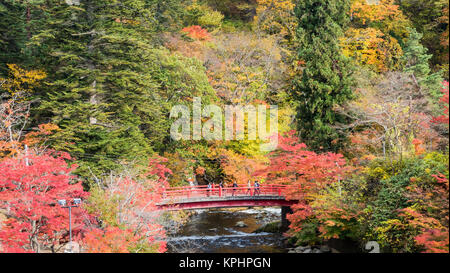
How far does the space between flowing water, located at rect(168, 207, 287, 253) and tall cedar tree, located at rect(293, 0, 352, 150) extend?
7.22 metres

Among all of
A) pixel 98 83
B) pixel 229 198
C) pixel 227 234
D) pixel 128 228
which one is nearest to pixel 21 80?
pixel 98 83

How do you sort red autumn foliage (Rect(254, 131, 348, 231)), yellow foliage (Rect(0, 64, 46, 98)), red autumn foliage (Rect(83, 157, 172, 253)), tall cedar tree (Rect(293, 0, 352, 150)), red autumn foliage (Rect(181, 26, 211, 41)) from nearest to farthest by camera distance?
red autumn foliage (Rect(83, 157, 172, 253)) < red autumn foliage (Rect(254, 131, 348, 231)) < tall cedar tree (Rect(293, 0, 352, 150)) < yellow foliage (Rect(0, 64, 46, 98)) < red autumn foliage (Rect(181, 26, 211, 41))

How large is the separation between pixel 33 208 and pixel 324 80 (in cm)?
1873

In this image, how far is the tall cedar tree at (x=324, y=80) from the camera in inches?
1081

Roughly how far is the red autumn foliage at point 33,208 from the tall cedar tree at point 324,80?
48.5ft

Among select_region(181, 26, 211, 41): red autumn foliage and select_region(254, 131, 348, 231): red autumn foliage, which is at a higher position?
select_region(181, 26, 211, 41): red autumn foliage

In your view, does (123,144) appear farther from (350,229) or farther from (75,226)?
(350,229)

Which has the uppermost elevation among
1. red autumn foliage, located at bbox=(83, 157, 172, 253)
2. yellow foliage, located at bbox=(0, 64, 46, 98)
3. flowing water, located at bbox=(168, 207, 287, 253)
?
yellow foliage, located at bbox=(0, 64, 46, 98)

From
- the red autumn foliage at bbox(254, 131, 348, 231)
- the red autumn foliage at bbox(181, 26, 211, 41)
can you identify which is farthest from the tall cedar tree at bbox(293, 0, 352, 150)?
the red autumn foliage at bbox(181, 26, 211, 41)

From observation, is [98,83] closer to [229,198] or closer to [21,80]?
[21,80]

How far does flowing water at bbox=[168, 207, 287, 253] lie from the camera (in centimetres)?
2706

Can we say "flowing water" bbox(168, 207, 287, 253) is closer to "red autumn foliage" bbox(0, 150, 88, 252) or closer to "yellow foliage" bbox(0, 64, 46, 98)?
"red autumn foliage" bbox(0, 150, 88, 252)

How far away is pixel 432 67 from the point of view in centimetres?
3697

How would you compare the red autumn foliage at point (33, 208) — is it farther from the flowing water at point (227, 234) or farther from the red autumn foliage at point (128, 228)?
the flowing water at point (227, 234)
